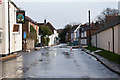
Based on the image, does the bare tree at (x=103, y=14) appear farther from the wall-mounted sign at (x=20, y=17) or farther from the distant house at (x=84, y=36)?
the wall-mounted sign at (x=20, y=17)

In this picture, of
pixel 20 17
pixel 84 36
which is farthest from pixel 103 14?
pixel 20 17

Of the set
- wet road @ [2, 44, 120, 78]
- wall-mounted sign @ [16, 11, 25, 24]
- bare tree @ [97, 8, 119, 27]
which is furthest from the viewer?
bare tree @ [97, 8, 119, 27]

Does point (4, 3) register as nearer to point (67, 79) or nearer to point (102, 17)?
point (67, 79)

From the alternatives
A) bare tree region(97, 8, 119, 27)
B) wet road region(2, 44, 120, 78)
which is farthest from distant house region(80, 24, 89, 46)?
wet road region(2, 44, 120, 78)

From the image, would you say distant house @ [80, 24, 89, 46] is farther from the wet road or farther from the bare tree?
the wet road

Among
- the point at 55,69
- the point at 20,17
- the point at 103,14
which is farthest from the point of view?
the point at 103,14

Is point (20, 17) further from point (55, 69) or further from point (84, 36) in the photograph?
point (84, 36)

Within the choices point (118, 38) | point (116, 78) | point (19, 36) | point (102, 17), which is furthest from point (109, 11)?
point (116, 78)

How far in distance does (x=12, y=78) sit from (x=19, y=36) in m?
21.5

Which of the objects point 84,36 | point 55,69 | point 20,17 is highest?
point 20,17

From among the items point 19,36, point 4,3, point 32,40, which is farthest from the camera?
point 32,40

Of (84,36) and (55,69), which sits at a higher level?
(84,36)

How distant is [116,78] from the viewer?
8.64 m

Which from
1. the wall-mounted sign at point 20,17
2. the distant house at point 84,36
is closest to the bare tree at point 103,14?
the distant house at point 84,36
